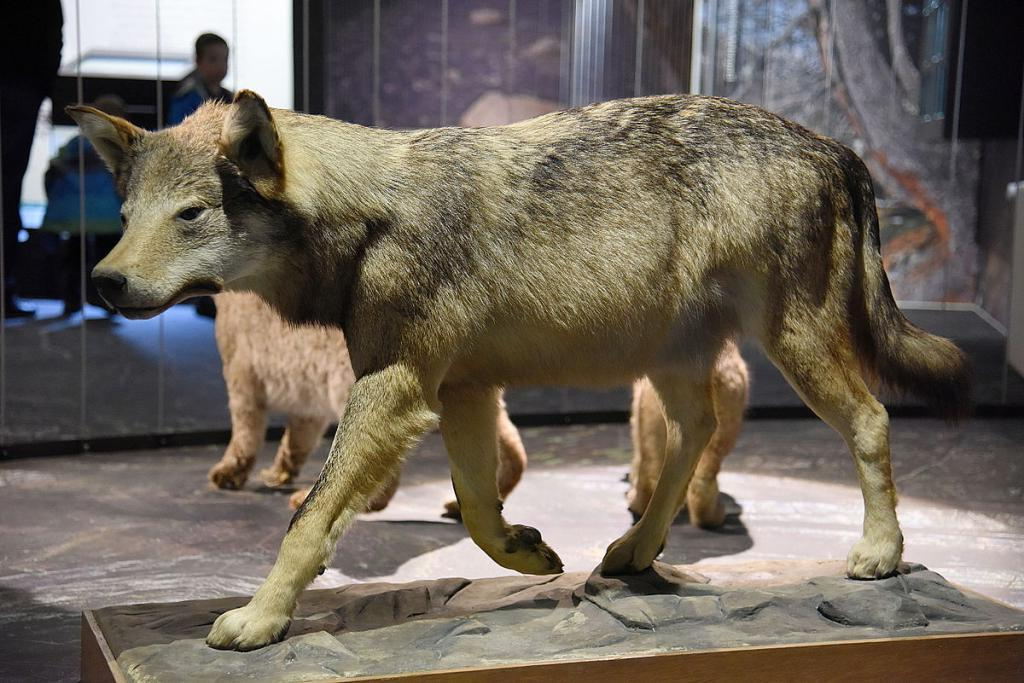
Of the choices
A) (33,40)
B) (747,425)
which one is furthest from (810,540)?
(33,40)

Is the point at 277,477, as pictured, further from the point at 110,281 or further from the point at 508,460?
the point at 110,281

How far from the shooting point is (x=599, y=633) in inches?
128

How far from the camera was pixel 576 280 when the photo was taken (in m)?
3.34

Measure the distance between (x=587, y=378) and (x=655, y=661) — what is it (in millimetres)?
894

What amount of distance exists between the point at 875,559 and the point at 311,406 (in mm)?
2930

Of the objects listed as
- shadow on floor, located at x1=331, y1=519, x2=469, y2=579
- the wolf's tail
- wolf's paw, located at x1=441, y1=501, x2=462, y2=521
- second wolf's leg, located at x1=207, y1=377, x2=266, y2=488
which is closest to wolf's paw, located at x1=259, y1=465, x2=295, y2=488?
second wolf's leg, located at x1=207, y1=377, x2=266, y2=488

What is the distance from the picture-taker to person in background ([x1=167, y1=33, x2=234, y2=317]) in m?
6.50

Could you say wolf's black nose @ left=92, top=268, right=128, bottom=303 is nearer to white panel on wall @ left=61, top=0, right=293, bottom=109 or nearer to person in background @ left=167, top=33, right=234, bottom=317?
person in background @ left=167, top=33, right=234, bottom=317

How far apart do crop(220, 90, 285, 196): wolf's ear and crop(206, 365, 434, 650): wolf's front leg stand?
0.61 metres

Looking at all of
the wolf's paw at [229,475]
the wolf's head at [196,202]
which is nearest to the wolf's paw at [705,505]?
the wolf's paw at [229,475]

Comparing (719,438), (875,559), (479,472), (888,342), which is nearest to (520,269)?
(479,472)

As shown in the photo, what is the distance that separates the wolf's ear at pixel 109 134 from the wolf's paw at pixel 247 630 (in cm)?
125

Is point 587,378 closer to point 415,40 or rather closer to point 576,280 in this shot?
point 576,280

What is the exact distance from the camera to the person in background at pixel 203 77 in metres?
6.50
